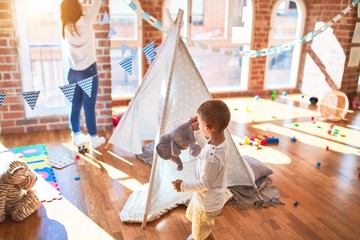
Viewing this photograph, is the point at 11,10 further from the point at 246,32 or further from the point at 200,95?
the point at 246,32

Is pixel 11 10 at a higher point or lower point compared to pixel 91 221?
higher

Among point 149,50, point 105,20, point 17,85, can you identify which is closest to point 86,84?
point 149,50

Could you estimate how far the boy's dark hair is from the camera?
157 cm

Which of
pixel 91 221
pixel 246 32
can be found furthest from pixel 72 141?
pixel 246 32

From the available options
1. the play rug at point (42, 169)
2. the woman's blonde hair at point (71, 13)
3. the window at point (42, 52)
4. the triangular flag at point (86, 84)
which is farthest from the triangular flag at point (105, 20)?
the play rug at point (42, 169)

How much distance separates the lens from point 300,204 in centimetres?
251

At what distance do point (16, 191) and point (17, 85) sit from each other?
1714mm

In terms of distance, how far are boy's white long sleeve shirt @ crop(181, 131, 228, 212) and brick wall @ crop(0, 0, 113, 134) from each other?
1911mm

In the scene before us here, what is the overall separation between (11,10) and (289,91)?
436 centimetres

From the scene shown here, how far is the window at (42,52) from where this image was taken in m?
3.43

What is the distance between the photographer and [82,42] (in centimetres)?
302

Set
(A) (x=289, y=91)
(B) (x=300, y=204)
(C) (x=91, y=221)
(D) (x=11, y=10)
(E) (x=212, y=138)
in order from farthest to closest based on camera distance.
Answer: (A) (x=289, y=91) → (D) (x=11, y=10) → (B) (x=300, y=204) → (C) (x=91, y=221) → (E) (x=212, y=138)

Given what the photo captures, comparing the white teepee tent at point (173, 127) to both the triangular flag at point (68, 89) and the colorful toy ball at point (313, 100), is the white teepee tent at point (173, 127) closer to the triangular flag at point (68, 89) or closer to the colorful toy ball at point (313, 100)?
the triangular flag at point (68, 89)

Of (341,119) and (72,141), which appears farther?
(341,119)
